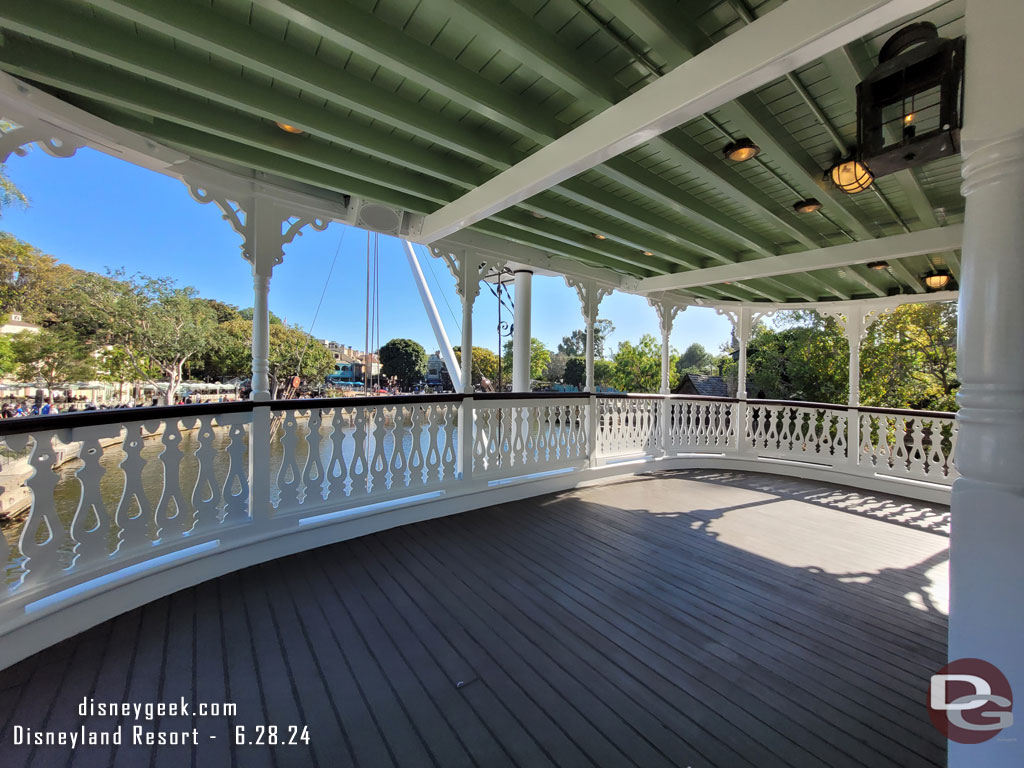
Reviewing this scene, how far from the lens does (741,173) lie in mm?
2893

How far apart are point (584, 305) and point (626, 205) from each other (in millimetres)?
2161

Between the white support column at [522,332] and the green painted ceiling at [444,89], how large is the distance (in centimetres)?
207

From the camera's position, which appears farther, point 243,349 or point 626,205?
point 243,349

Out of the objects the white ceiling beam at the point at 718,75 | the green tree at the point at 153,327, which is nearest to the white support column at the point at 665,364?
the white ceiling beam at the point at 718,75

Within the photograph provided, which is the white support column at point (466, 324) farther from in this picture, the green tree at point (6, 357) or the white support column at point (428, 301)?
the green tree at point (6, 357)

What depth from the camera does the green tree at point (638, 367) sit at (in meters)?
20.9

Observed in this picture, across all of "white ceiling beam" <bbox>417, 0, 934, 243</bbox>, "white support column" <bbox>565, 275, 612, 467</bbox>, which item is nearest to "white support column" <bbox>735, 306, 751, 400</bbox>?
"white support column" <bbox>565, 275, 612, 467</bbox>

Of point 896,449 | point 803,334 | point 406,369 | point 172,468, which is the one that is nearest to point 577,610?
point 172,468

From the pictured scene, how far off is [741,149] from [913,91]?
100 cm

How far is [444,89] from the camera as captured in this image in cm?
194

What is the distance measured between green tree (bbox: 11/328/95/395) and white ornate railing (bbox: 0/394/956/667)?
46.0 feet

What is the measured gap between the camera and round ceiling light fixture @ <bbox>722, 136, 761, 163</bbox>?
92.9 inches

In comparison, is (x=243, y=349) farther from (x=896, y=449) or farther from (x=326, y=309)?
(x=896, y=449)

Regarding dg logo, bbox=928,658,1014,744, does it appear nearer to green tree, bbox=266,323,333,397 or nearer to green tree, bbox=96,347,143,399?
green tree, bbox=96,347,143,399
